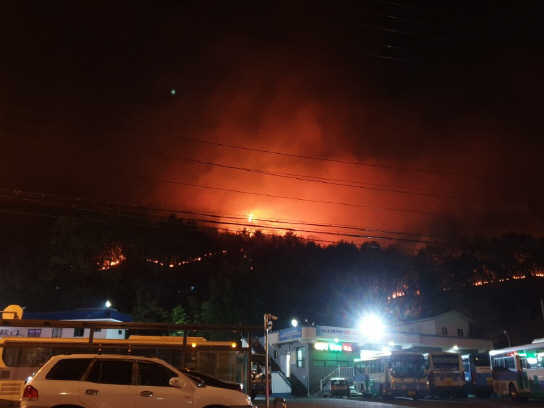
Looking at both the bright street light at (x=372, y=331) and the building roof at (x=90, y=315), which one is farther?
the bright street light at (x=372, y=331)

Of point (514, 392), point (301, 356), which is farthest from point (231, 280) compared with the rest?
point (514, 392)

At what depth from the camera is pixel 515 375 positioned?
92.8 ft

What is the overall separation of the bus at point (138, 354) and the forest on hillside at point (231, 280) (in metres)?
34.3

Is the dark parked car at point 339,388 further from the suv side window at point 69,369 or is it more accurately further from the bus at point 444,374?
the suv side window at point 69,369


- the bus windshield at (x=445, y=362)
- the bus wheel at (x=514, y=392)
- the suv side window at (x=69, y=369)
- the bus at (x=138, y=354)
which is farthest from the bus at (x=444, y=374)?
the suv side window at (x=69, y=369)

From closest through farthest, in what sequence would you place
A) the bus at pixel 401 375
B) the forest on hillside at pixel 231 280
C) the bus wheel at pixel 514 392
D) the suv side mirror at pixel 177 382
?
the suv side mirror at pixel 177 382, the bus wheel at pixel 514 392, the bus at pixel 401 375, the forest on hillside at pixel 231 280

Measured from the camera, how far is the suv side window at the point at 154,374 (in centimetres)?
983

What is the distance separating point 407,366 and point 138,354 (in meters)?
20.1

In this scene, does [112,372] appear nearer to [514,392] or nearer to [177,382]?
[177,382]

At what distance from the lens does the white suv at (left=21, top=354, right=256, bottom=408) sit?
9016 millimetres

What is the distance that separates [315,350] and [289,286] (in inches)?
728

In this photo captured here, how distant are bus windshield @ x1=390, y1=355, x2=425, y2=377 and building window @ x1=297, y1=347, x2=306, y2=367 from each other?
1140cm

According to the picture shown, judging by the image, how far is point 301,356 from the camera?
41.2m

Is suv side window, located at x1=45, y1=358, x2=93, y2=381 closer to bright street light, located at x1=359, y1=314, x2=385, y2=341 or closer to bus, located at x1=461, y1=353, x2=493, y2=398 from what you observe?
bus, located at x1=461, y1=353, x2=493, y2=398
